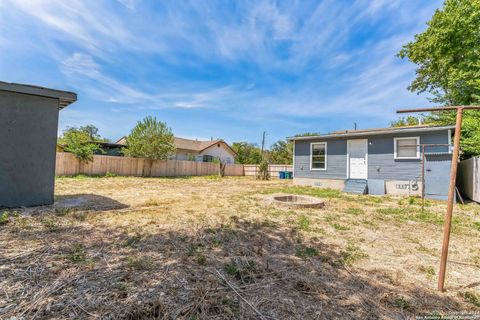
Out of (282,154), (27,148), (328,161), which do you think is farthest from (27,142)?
(282,154)

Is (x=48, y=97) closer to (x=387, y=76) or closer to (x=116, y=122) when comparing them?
(x=387, y=76)

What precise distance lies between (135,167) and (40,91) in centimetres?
1278

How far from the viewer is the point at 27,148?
16.6ft

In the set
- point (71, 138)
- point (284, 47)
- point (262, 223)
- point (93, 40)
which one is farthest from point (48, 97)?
point (71, 138)

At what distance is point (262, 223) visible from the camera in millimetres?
4586

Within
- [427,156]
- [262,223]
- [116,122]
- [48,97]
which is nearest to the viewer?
[262,223]

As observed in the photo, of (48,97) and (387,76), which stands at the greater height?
(387,76)

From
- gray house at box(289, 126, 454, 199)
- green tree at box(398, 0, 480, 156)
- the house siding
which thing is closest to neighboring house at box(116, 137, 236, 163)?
the house siding

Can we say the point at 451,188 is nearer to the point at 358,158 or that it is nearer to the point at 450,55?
the point at 358,158

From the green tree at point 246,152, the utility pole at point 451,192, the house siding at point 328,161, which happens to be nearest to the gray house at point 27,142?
the utility pole at point 451,192

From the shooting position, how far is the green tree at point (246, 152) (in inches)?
1261

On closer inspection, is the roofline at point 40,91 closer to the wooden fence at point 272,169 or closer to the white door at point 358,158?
the white door at point 358,158

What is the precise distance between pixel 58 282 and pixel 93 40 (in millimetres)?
8296

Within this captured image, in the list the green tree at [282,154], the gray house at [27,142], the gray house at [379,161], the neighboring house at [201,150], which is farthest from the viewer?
the green tree at [282,154]
